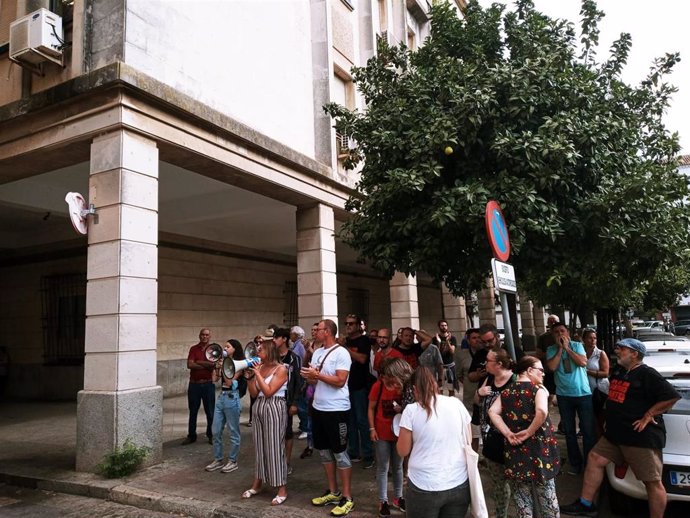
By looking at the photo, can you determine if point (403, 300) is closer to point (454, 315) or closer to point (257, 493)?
point (454, 315)

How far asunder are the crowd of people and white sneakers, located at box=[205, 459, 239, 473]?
0.05ft

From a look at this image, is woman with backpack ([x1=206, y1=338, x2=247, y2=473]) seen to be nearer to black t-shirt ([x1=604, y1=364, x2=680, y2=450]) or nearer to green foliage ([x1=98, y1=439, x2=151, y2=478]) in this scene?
green foliage ([x1=98, y1=439, x2=151, y2=478])

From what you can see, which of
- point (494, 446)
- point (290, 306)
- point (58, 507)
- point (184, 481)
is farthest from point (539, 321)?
point (58, 507)

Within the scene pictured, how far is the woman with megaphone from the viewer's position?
505cm

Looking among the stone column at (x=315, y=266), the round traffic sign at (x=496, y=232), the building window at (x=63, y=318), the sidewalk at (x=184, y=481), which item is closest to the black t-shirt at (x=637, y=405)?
the sidewalk at (x=184, y=481)

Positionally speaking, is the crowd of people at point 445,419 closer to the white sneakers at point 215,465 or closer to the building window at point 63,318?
the white sneakers at point 215,465

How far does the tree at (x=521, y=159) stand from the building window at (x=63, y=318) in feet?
28.8

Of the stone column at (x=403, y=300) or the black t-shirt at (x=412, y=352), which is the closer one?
the black t-shirt at (x=412, y=352)

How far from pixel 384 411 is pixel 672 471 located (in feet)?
8.23

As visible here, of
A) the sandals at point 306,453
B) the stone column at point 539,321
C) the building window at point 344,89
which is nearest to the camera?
the sandals at point 306,453

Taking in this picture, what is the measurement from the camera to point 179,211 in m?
11.3

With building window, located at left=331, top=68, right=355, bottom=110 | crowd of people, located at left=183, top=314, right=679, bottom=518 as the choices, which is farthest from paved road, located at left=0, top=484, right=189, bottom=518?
building window, located at left=331, top=68, right=355, bottom=110

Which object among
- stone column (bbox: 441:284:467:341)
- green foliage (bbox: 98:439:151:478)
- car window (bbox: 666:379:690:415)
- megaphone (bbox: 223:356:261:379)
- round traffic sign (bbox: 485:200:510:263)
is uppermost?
round traffic sign (bbox: 485:200:510:263)

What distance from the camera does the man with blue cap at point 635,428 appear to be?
4117 mm
